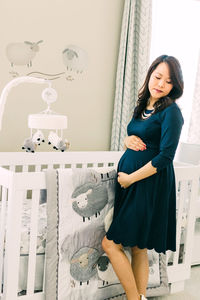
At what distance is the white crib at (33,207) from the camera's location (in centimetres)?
160

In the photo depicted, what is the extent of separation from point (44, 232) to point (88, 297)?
36cm

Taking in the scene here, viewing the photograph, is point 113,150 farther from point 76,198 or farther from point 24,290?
point 24,290

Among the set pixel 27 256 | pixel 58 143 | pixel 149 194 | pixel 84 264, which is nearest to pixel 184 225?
pixel 149 194

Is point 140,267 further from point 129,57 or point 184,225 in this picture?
point 129,57

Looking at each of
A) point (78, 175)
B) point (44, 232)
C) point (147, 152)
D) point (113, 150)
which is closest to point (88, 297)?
point (44, 232)

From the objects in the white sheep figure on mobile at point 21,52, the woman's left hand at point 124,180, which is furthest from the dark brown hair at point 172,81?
the white sheep figure on mobile at point 21,52

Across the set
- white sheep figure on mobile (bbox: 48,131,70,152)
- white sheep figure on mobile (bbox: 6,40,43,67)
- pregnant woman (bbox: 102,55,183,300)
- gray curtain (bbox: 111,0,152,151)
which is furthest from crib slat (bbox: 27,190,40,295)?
gray curtain (bbox: 111,0,152,151)

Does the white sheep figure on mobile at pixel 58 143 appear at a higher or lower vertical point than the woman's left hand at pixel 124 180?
higher

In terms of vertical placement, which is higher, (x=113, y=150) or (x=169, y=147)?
(x=169, y=147)

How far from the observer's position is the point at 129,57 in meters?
2.84

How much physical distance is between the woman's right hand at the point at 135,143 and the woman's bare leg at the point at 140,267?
48cm

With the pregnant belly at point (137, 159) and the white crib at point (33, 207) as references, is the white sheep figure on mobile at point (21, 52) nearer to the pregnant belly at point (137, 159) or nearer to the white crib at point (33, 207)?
the white crib at point (33, 207)

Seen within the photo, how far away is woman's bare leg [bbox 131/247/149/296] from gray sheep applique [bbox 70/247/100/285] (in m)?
0.18

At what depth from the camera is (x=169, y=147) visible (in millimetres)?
1670
